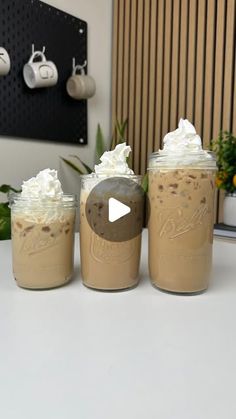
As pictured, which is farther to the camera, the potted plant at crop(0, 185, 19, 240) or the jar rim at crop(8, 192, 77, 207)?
the potted plant at crop(0, 185, 19, 240)

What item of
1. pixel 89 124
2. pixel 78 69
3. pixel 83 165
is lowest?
pixel 83 165

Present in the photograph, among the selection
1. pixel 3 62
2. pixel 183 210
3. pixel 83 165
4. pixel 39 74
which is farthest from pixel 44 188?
pixel 83 165

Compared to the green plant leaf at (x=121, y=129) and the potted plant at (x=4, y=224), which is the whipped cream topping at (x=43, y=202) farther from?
the green plant leaf at (x=121, y=129)

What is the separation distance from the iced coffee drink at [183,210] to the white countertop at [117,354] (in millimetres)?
45

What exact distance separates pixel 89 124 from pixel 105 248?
1636 mm

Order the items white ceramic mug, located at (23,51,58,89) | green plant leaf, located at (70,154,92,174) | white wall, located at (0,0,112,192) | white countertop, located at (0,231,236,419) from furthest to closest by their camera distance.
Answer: green plant leaf, located at (70,154,92,174) < white wall, located at (0,0,112,192) < white ceramic mug, located at (23,51,58,89) < white countertop, located at (0,231,236,419)

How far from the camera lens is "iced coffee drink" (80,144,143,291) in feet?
1.99

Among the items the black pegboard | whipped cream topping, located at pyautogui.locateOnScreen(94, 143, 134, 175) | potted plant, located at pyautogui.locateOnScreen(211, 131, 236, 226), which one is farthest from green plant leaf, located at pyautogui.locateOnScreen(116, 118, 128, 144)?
whipped cream topping, located at pyautogui.locateOnScreen(94, 143, 134, 175)

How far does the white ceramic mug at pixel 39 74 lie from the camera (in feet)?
5.26

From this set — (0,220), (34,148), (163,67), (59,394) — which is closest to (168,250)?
(59,394)

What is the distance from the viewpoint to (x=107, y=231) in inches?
23.8

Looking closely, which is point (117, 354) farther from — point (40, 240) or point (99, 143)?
point (99, 143)
